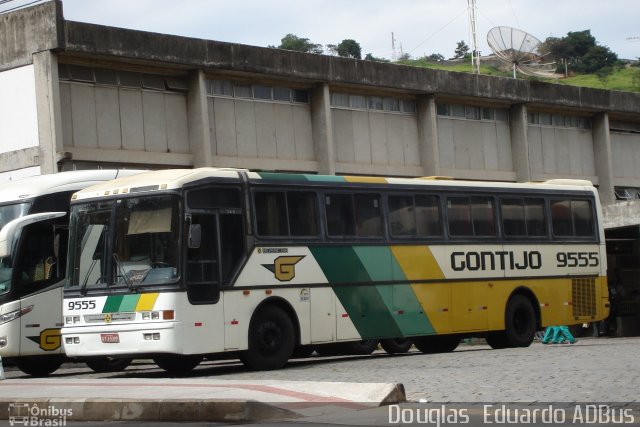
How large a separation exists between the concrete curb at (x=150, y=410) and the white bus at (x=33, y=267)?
729 cm

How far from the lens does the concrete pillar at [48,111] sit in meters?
31.3

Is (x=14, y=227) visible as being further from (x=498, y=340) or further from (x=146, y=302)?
(x=498, y=340)

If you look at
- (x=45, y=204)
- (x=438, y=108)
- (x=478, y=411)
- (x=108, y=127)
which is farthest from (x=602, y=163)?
(x=478, y=411)

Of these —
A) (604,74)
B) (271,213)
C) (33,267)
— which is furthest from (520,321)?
(604,74)

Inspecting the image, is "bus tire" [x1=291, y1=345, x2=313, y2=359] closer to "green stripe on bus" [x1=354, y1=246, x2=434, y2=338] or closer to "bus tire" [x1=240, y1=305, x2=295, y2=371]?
"bus tire" [x1=240, y1=305, x2=295, y2=371]

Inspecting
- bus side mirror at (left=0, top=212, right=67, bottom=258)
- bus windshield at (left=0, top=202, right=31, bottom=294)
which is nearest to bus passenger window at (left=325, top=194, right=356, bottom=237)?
bus side mirror at (left=0, top=212, right=67, bottom=258)

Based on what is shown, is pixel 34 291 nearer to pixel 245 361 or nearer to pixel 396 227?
pixel 245 361

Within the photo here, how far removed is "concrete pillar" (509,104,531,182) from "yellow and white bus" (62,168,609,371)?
20.3m

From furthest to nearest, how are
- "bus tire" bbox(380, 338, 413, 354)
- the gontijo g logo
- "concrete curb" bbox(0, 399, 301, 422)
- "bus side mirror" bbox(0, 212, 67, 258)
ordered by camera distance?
"bus tire" bbox(380, 338, 413, 354), "bus side mirror" bbox(0, 212, 67, 258), the gontijo g logo, "concrete curb" bbox(0, 399, 301, 422)

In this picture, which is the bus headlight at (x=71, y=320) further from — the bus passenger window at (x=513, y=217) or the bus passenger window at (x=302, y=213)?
the bus passenger window at (x=513, y=217)

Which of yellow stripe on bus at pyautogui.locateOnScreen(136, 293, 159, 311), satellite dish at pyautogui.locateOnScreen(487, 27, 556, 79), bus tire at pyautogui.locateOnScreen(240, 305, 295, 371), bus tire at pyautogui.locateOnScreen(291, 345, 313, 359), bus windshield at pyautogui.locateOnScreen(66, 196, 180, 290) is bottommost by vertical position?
bus tire at pyautogui.locateOnScreen(291, 345, 313, 359)

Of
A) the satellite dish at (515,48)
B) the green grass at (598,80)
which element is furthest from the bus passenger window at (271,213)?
the green grass at (598,80)

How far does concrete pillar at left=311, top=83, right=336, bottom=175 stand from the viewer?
3861 centimetres

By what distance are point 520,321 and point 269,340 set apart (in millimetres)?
7261
